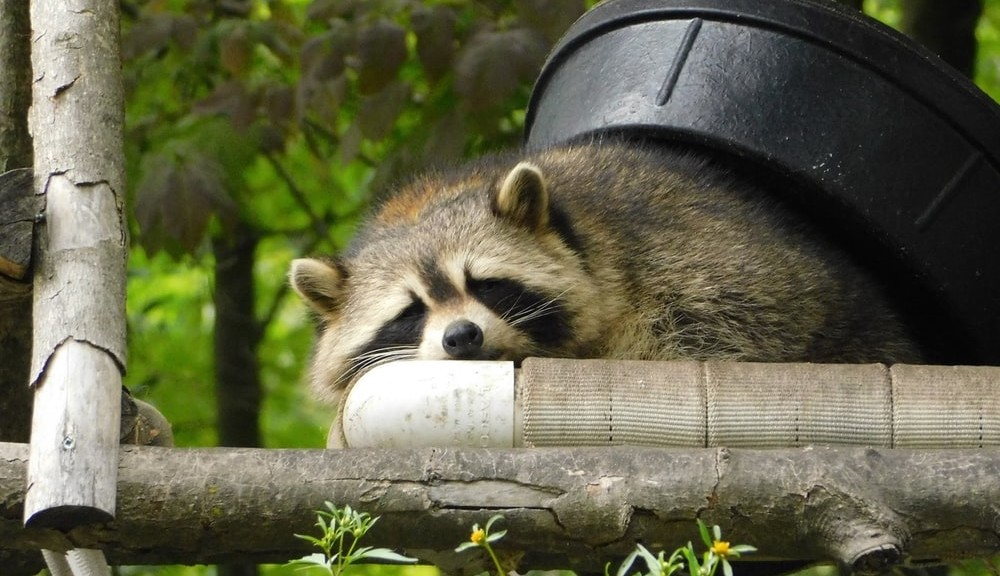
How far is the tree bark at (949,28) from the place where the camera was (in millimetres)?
8375

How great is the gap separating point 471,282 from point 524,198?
1.41 feet

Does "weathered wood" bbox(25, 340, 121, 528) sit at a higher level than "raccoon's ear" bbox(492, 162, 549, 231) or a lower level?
lower

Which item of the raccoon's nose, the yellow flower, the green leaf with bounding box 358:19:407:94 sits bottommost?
the yellow flower

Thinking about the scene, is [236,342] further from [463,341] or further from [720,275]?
[720,275]

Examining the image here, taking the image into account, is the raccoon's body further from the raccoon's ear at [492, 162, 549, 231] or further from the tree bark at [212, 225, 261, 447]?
the tree bark at [212, 225, 261, 447]

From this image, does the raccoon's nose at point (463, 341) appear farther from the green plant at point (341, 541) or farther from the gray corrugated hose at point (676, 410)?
the green plant at point (341, 541)

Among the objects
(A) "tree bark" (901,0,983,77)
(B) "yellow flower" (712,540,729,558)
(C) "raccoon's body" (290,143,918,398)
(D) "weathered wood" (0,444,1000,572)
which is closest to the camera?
(B) "yellow flower" (712,540,729,558)

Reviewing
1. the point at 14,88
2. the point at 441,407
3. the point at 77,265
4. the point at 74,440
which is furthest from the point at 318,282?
the point at 74,440

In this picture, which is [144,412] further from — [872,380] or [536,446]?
[872,380]

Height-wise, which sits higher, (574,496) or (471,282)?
(471,282)

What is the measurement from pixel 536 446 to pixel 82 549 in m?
1.37

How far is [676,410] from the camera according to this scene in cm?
414

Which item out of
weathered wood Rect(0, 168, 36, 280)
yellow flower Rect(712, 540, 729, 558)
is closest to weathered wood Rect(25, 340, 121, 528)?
weathered wood Rect(0, 168, 36, 280)

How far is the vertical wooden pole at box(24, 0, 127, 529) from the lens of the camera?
3.74m
